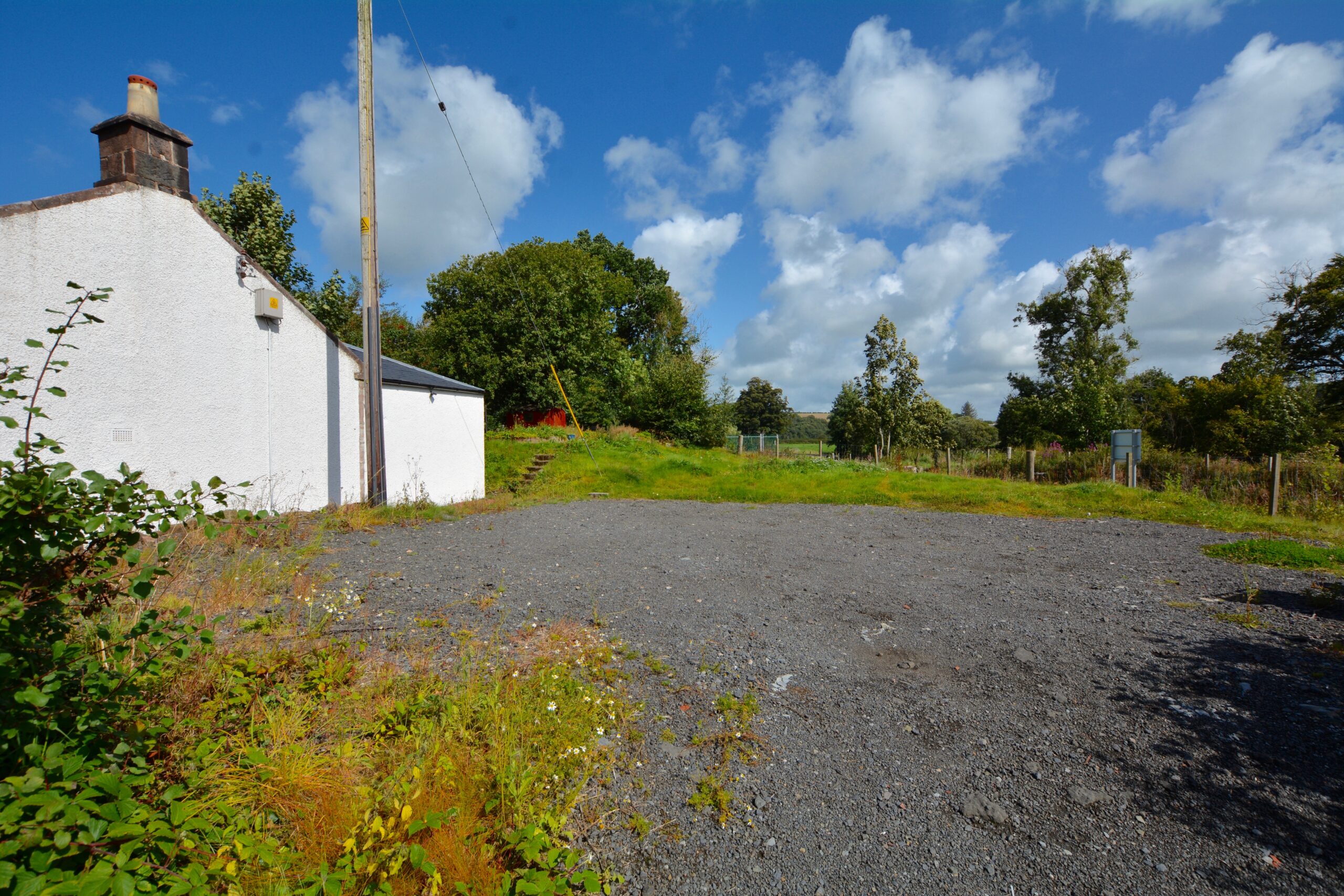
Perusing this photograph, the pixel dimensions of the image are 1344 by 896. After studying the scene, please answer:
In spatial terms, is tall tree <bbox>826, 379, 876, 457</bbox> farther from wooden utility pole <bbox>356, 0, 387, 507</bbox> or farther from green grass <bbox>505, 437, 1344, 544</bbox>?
wooden utility pole <bbox>356, 0, 387, 507</bbox>

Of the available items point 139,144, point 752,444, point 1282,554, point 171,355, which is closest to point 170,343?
point 171,355

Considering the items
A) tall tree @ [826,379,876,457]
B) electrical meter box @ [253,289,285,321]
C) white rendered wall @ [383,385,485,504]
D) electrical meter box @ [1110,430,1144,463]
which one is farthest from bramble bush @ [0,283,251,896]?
tall tree @ [826,379,876,457]

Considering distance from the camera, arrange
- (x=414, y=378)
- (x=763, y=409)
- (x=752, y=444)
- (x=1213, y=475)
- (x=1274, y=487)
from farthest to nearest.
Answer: (x=763, y=409) < (x=752, y=444) < (x=1213, y=475) < (x=414, y=378) < (x=1274, y=487)

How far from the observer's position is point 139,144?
24.3 feet

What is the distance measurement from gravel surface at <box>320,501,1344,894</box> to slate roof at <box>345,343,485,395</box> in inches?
193

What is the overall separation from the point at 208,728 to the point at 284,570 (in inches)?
139

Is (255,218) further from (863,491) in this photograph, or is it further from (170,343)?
(863,491)

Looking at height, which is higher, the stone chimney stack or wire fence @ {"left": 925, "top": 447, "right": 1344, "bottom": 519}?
the stone chimney stack

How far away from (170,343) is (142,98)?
10.5 feet

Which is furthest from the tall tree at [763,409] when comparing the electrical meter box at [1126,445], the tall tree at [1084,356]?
the electrical meter box at [1126,445]

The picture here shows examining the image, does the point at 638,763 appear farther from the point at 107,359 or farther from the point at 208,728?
the point at 107,359

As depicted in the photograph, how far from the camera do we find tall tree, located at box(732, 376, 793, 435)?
6078 centimetres

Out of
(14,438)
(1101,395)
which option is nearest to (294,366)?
(14,438)

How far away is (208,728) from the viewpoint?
2.54 m
